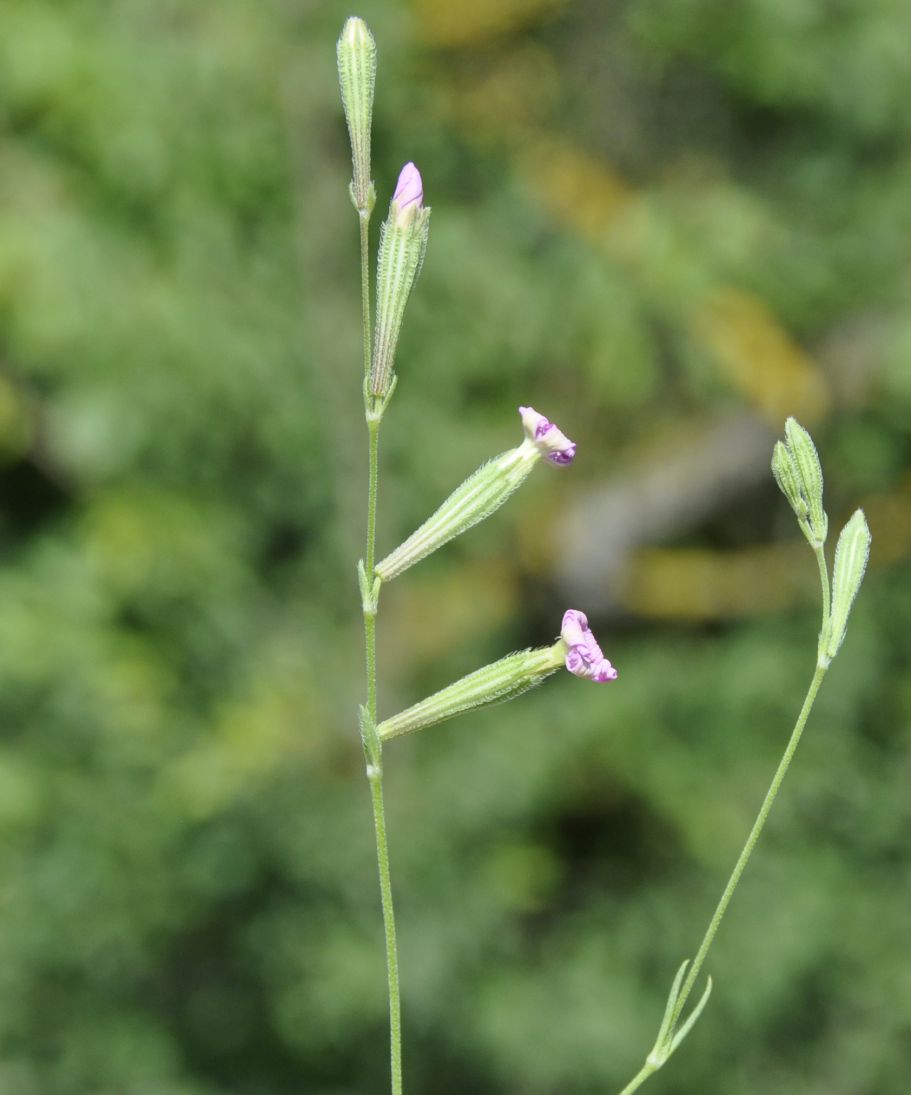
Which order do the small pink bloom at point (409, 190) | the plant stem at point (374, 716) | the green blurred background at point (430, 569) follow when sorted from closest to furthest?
the plant stem at point (374, 716), the small pink bloom at point (409, 190), the green blurred background at point (430, 569)

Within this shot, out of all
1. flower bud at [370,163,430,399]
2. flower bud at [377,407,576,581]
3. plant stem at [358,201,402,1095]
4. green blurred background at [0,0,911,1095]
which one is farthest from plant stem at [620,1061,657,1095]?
green blurred background at [0,0,911,1095]

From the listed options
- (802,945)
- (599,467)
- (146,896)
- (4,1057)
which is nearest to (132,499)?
(146,896)

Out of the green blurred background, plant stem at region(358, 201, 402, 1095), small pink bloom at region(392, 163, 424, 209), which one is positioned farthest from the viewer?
the green blurred background

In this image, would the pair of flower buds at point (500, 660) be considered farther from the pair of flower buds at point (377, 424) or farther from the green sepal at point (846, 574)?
the green sepal at point (846, 574)

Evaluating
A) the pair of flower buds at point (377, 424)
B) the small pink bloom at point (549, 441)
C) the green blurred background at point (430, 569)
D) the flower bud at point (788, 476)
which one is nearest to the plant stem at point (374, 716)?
the pair of flower buds at point (377, 424)

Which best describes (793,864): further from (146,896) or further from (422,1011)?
(146,896)

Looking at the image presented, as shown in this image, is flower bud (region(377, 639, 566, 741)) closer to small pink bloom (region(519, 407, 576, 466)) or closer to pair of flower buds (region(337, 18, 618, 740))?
pair of flower buds (region(337, 18, 618, 740))
